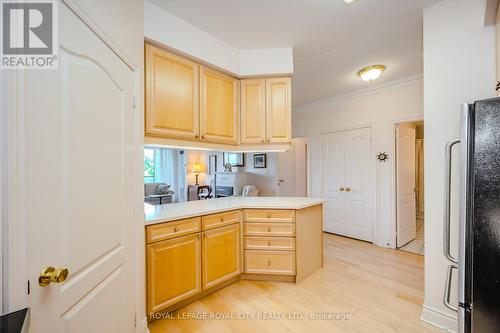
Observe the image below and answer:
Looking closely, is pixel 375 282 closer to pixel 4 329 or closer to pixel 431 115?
pixel 431 115

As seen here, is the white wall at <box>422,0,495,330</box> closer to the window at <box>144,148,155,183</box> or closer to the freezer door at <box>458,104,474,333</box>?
the freezer door at <box>458,104,474,333</box>

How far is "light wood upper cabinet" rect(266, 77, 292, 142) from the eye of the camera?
253 centimetres

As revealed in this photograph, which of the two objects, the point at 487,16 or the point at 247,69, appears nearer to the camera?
the point at 487,16

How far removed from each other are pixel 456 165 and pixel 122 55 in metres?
2.39

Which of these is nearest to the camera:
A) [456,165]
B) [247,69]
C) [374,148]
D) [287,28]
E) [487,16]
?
[487,16]

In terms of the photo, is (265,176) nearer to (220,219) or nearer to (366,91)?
(366,91)

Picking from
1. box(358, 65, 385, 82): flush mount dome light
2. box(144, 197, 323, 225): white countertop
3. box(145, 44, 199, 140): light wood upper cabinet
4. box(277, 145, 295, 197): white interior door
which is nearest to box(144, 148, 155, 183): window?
box(277, 145, 295, 197): white interior door

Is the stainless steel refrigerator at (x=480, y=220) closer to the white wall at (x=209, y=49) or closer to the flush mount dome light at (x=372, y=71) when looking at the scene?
the white wall at (x=209, y=49)

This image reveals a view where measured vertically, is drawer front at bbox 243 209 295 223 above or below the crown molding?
below

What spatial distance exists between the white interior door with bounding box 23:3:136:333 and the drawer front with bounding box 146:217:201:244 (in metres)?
0.28

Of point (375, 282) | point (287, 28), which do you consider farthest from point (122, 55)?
point (375, 282)

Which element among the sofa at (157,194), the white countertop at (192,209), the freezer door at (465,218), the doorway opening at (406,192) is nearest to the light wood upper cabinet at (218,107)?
the white countertop at (192,209)

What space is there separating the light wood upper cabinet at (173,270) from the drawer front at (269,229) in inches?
23.1

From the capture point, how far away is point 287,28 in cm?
208
